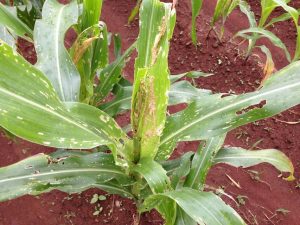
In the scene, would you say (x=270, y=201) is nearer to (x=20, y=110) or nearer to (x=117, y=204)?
(x=117, y=204)

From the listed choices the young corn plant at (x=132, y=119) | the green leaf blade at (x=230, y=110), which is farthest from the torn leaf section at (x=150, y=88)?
the green leaf blade at (x=230, y=110)

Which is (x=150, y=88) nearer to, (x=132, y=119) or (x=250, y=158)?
(x=132, y=119)

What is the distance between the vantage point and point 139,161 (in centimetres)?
121

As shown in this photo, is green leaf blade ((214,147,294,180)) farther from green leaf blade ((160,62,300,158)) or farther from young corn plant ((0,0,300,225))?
green leaf blade ((160,62,300,158))

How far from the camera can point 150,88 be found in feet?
3.30

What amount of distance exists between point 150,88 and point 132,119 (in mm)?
144

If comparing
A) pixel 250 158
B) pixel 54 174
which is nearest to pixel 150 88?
pixel 54 174

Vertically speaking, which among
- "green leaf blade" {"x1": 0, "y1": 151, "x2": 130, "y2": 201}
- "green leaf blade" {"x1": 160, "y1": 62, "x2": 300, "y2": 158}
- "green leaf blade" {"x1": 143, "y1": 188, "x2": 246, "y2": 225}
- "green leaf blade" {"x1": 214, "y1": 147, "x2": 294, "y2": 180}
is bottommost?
"green leaf blade" {"x1": 214, "y1": 147, "x2": 294, "y2": 180}

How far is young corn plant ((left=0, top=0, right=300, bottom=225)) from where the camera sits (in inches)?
38.3

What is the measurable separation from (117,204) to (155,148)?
0.65 m

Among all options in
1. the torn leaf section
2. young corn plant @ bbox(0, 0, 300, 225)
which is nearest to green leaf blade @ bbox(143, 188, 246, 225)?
young corn plant @ bbox(0, 0, 300, 225)

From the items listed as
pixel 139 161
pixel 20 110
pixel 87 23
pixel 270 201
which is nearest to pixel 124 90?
pixel 87 23

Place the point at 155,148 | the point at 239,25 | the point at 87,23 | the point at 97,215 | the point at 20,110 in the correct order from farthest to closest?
the point at 239,25 → the point at 97,215 → the point at 87,23 → the point at 155,148 → the point at 20,110

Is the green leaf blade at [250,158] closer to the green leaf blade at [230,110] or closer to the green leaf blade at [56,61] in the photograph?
the green leaf blade at [230,110]
